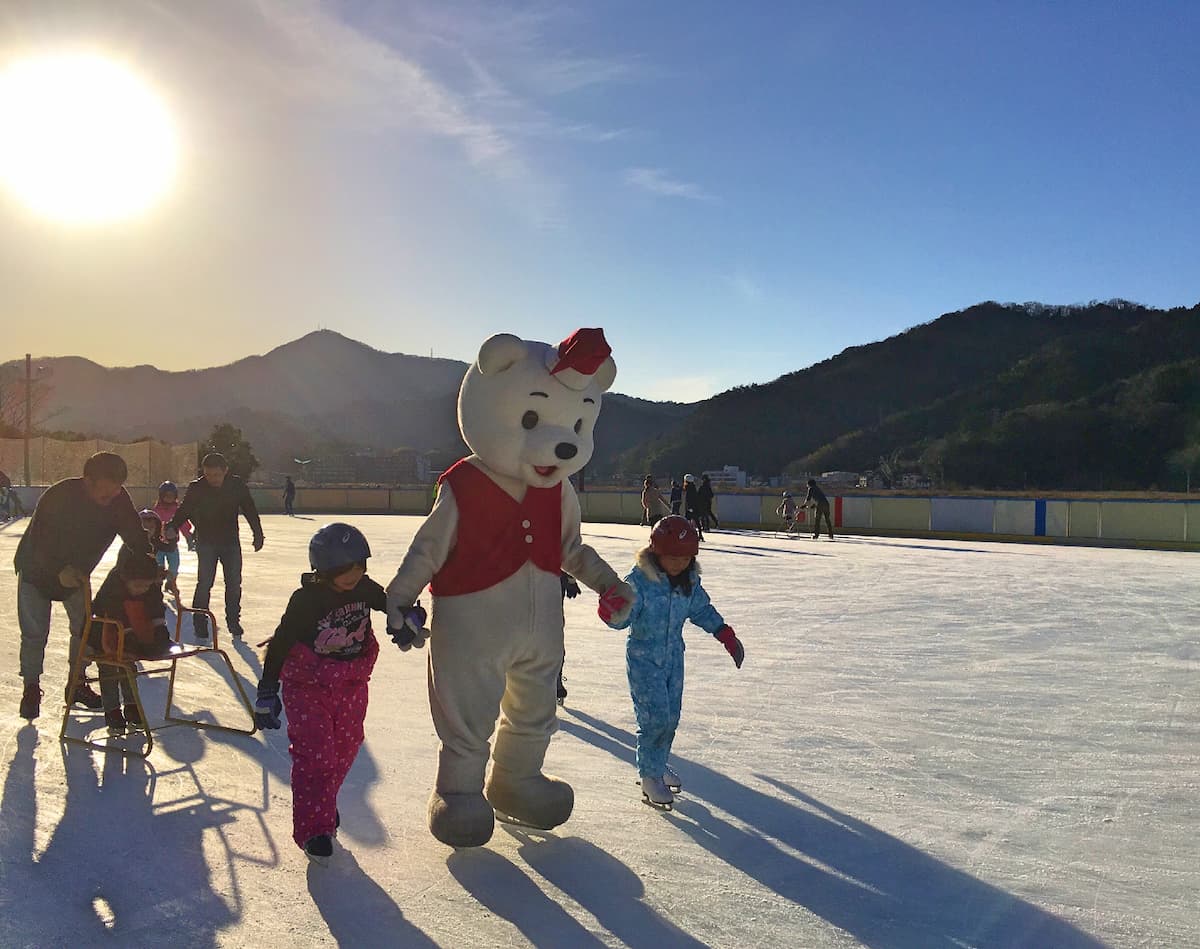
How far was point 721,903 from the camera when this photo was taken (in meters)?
3.20

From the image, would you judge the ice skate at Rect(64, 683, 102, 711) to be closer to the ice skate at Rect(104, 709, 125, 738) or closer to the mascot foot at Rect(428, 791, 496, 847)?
the ice skate at Rect(104, 709, 125, 738)

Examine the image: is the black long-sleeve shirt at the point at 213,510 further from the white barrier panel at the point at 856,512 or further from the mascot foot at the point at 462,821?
the white barrier panel at the point at 856,512

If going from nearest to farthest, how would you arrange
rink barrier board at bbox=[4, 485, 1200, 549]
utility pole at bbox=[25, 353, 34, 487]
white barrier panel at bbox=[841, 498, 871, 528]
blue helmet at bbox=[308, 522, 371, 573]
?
blue helmet at bbox=[308, 522, 371, 573] < rink barrier board at bbox=[4, 485, 1200, 549] < white barrier panel at bbox=[841, 498, 871, 528] < utility pole at bbox=[25, 353, 34, 487]

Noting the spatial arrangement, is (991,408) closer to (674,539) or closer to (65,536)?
(674,539)

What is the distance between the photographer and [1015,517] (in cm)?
2292

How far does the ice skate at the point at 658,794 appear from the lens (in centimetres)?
409

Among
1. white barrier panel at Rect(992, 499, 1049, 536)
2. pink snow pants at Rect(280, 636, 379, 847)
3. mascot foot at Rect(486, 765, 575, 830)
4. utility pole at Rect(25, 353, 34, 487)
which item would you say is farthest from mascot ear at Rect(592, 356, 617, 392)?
utility pole at Rect(25, 353, 34, 487)

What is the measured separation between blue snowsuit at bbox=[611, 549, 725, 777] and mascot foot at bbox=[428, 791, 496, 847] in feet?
2.57

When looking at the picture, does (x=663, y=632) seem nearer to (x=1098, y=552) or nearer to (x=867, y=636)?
(x=867, y=636)

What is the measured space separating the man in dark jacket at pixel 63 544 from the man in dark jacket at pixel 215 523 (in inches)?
102

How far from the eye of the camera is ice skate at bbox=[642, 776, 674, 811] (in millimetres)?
4094

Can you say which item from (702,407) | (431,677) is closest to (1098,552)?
(431,677)

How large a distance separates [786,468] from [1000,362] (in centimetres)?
3669

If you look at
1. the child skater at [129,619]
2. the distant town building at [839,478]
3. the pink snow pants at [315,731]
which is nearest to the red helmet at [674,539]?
the pink snow pants at [315,731]
